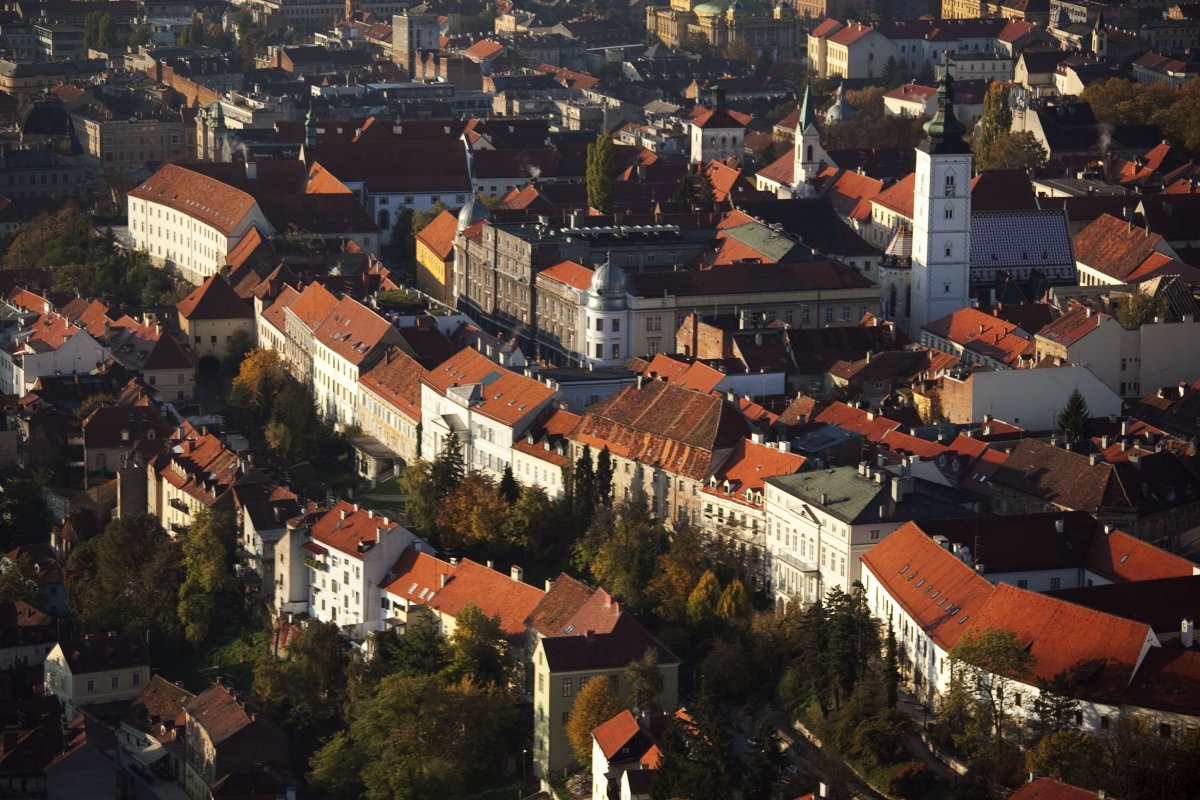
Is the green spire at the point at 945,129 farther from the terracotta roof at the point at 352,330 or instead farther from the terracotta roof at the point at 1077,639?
the terracotta roof at the point at 1077,639

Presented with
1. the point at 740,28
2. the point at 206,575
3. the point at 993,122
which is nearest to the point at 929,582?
the point at 206,575

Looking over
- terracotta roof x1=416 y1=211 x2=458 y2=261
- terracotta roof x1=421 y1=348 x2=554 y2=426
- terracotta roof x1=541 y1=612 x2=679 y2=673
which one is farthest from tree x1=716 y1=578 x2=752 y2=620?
terracotta roof x1=416 y1=211 x2=458 y2=261

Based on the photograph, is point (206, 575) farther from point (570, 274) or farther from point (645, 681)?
point (570, 274)

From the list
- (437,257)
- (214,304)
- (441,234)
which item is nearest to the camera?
(214,304)

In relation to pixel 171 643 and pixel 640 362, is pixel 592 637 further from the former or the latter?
pixel 640 362

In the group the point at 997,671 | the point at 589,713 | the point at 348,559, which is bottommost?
the point at 348,559

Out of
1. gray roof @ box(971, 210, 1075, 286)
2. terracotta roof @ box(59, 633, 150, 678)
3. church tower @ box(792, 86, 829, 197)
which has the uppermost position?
gray roof @ box(971, 210, 1075, 286)

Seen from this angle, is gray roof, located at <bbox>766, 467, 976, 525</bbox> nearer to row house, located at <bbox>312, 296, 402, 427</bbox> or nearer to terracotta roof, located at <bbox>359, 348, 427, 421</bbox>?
terracotta roof, located at <bbox>359, 348, 427, 421</bbox>
